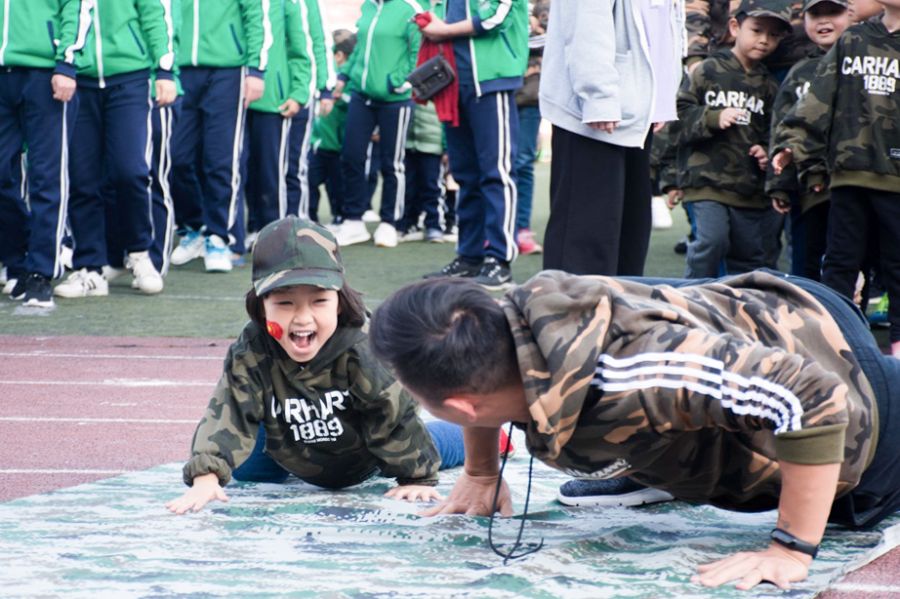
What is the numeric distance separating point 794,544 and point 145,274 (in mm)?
5817

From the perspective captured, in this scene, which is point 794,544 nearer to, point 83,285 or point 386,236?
point 83,285

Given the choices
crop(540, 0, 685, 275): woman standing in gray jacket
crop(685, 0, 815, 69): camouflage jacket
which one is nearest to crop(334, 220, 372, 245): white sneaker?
crop(685, 0, 815, 69): camouflage jacket

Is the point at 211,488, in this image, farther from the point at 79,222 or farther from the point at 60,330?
the point at 79,222

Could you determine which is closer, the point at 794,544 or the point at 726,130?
the point at 794,544

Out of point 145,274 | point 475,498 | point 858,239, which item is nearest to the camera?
point 475,498

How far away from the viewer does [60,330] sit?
6891 millimetres

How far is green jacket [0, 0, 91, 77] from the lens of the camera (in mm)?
7098

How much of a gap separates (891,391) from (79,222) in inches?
220

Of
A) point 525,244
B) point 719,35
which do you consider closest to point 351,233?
point 525,244

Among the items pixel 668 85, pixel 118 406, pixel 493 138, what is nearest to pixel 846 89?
pixel 668 85

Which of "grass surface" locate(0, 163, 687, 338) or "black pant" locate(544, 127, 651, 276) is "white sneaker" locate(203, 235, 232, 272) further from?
"black pant" locate(544, 127, 651, 276)

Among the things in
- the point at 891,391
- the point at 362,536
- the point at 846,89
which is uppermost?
the point at 846,89

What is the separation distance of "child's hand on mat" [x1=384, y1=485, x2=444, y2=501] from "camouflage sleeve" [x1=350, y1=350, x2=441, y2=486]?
4 cm

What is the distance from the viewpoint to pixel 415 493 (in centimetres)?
368
